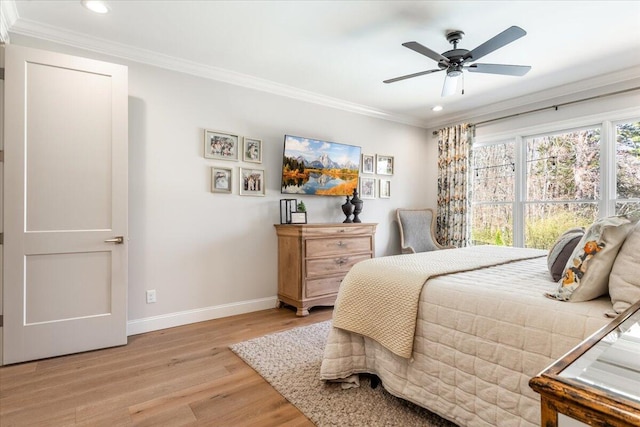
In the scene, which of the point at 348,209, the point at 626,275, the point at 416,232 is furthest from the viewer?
the point at 416,232

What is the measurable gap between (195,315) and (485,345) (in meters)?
2.74

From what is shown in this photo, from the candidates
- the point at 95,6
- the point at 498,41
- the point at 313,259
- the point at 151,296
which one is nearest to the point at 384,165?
the point at 313,259

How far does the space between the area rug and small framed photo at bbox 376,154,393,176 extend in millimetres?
2801

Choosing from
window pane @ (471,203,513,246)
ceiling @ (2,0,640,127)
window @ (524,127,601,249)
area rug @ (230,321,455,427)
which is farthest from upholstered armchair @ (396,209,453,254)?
area rug @ (230,321,455,427)

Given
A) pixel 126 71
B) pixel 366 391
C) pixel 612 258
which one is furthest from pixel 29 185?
pixel 612 258

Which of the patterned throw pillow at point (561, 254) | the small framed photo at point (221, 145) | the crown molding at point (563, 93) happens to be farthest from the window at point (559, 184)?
the small framed photo at point (221, 145)

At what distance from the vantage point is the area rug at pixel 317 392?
5.53 feet

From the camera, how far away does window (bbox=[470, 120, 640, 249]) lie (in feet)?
11.4

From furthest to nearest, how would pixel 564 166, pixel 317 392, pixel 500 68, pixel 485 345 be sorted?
pixel 564 166, pixel 500 68, pixel 317 392, pixel 485 345

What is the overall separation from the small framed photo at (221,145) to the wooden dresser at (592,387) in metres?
3.29

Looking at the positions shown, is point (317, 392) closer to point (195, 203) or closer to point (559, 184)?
point (195, 203)

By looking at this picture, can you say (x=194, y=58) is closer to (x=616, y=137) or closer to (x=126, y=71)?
(x=126, y=71)

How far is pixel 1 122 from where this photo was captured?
2334 millimetres

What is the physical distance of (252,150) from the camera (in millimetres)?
3619
